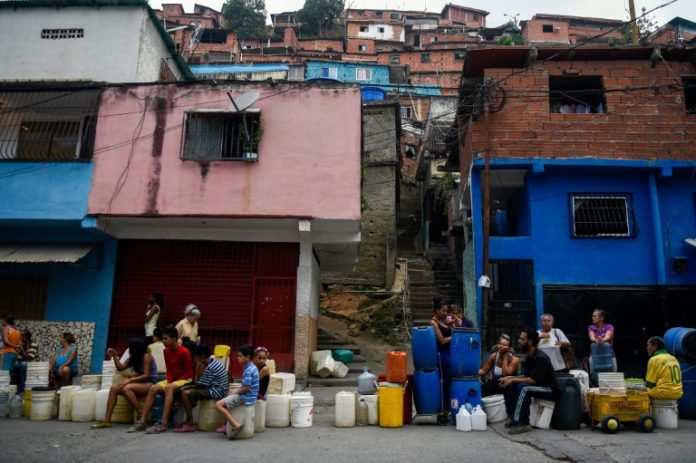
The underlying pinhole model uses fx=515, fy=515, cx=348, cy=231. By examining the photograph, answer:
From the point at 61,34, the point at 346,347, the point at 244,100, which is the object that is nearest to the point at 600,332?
the point at 346,347

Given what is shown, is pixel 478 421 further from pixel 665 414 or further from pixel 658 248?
pixel 658 248

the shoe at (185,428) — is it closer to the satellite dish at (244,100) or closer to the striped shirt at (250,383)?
the striped shirt at (250,383)

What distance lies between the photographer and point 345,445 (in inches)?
255

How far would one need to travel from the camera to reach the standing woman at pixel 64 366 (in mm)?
9484

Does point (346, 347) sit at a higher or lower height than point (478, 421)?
higher

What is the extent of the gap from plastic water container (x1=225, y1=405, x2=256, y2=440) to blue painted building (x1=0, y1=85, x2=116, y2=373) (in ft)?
21.3

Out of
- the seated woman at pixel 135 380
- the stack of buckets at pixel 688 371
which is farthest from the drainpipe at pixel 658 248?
the seated woman at pixel 135 380

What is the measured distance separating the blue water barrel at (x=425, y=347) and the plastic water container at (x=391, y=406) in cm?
51

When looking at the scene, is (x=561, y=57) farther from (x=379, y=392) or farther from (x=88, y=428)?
(x=88, y=428)

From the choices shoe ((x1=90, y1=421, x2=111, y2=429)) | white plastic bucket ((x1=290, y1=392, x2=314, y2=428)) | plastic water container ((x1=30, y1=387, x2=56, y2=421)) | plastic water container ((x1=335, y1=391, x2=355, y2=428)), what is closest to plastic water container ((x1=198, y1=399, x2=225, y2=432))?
white plastic bucket ((x1=290, y1=392, x2=314, y2=428))

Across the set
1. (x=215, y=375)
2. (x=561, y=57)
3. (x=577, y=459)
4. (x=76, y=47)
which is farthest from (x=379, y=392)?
(x=76, y=47)

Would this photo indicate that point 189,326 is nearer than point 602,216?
Yes

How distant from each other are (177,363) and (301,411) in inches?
78.1

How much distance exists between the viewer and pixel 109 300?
12070 mm
